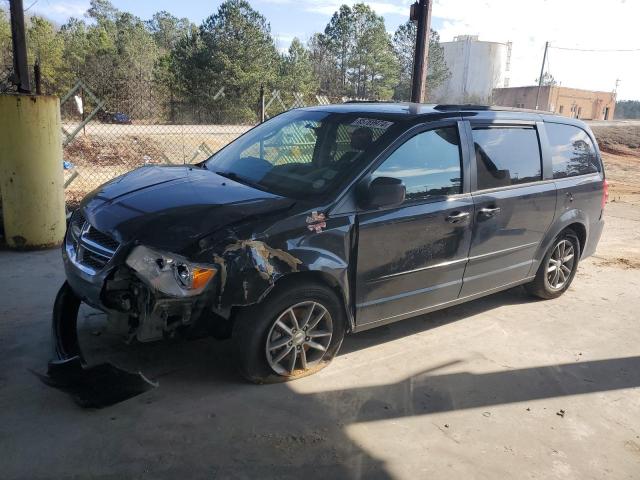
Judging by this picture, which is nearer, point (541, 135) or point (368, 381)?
point (368, 381)

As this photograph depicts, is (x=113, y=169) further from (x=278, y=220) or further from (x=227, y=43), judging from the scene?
(x=227, y=43)

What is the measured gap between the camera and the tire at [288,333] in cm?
333

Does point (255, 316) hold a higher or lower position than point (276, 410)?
higher

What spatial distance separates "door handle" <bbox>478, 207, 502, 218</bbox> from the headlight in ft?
7.55

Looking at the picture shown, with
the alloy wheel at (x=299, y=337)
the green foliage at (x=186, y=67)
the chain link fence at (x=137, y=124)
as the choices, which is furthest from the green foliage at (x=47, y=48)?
the alloy wheel at (x=299, y=337)

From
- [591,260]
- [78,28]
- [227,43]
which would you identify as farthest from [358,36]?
[591,260]

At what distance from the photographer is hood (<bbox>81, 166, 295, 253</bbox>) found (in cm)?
317

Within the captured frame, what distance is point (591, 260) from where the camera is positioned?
721 centimetres

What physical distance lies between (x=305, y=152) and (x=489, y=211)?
5.13 feet

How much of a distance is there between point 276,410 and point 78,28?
46.9m

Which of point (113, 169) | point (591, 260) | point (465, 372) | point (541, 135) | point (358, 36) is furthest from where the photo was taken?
point (358, 36)

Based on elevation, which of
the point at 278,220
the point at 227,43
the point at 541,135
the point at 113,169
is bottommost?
the point at 113,169

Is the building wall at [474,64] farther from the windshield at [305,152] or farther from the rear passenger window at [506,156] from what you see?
the windshield at [305,152]

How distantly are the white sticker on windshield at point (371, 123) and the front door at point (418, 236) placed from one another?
0.22 metres
